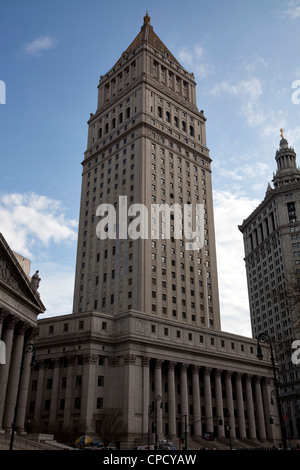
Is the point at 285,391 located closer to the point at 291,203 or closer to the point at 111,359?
the point at 291,203

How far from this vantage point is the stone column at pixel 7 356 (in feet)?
164

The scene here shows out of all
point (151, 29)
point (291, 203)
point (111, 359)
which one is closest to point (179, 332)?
point (111, 359)

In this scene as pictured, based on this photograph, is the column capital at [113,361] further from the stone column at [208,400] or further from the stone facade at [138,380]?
the stone column at [208,400]

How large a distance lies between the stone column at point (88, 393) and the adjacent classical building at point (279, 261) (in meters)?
61.0

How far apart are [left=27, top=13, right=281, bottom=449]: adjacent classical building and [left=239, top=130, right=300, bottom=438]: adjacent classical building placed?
108ft

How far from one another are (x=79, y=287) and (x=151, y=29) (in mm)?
83532

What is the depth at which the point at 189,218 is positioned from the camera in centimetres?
10444

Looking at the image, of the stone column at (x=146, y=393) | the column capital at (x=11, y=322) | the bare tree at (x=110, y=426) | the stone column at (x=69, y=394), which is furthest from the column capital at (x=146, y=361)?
the column capital at (x=11, y=322)

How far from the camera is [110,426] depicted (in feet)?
221

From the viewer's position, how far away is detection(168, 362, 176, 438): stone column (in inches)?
2987

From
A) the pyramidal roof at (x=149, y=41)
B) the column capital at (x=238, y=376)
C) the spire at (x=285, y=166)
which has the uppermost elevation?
the pyramidal roof at (x=149, y=41)

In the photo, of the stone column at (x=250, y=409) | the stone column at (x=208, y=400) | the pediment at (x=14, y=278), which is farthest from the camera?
the stone column at (x=250, y=409)

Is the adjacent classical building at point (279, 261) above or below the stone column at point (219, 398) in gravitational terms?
above

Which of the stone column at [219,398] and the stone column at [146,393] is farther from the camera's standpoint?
the stone column at [219,398]
